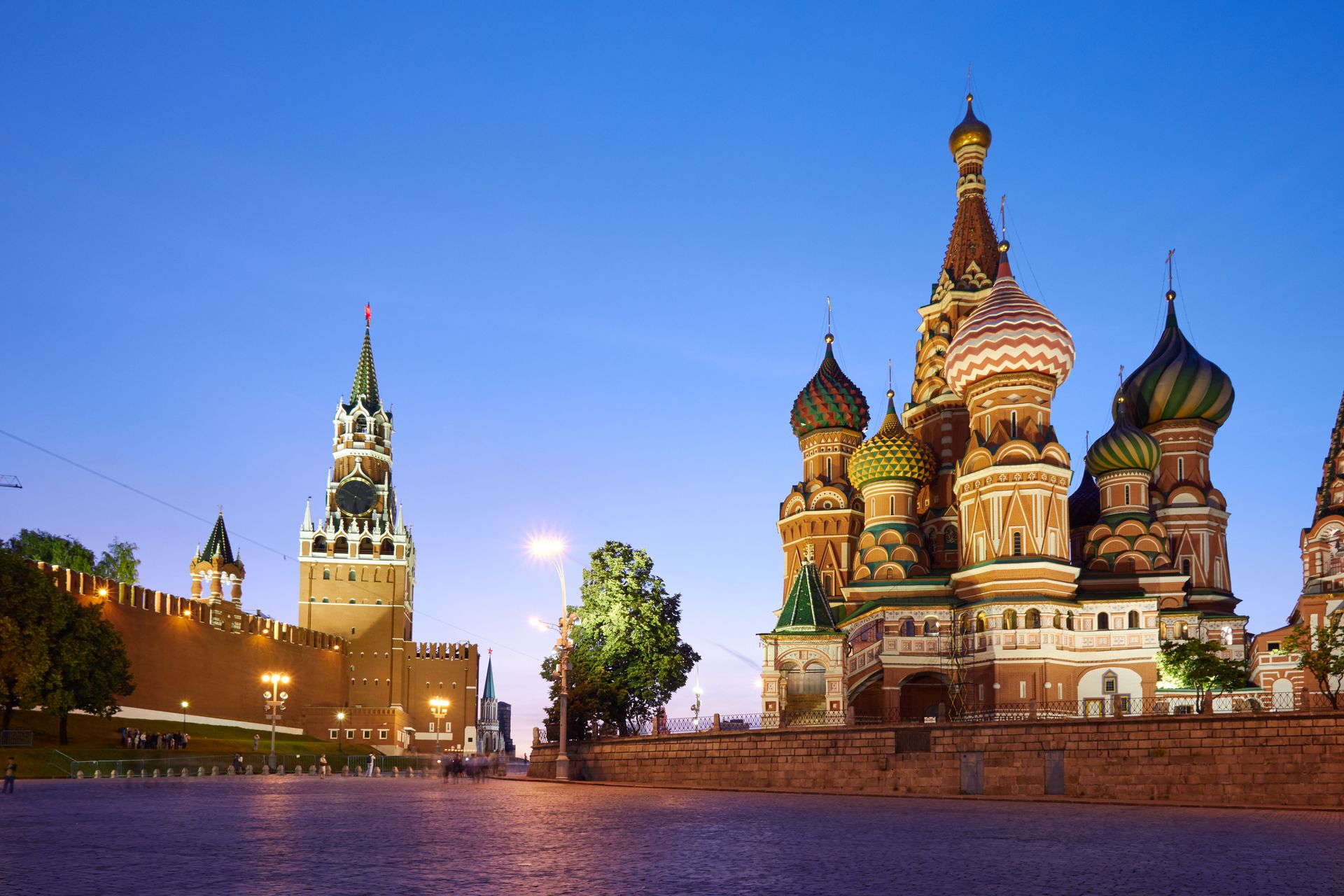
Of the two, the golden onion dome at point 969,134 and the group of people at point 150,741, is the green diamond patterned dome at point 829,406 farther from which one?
the group of people at point 150,741

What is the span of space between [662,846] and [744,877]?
315cm

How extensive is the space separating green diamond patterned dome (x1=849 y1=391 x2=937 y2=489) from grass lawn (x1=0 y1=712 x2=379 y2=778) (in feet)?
87.0

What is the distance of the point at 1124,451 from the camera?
49.0 metres

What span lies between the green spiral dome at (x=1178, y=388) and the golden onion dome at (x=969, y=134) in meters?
13.1

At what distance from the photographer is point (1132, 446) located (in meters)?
49.0

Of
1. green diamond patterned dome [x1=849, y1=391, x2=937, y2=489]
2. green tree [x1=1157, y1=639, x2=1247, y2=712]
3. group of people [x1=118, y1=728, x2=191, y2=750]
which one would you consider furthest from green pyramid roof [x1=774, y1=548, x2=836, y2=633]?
group of people [x1=118, y1=728, x2=191, y2=750]

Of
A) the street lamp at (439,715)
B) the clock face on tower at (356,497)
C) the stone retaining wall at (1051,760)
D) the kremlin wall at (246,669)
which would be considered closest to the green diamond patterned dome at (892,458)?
the stone retaining wall at (1051,760)

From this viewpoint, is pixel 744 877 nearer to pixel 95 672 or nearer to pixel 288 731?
pixel 95 672

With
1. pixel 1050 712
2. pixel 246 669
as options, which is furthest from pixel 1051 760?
pixel 246 669

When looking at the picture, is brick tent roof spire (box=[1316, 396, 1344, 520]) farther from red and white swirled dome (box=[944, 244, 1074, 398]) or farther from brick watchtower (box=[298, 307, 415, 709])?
brick watchtower (box=[298, 307, 415, 709])

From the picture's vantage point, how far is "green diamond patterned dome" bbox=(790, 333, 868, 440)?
57812mm

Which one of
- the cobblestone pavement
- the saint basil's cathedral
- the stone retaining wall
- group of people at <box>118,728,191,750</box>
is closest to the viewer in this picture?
the cobblestone pavement

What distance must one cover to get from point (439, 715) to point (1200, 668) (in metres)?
60.8

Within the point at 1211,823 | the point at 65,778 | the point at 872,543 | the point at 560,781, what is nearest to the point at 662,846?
the point at 1211,823
